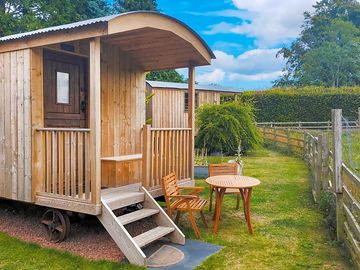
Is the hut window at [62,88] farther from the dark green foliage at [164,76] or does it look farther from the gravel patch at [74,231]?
the dark green foliage at [164,76]

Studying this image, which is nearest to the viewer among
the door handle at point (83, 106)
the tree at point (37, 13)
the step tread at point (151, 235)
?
the step tread at point (151, 235)

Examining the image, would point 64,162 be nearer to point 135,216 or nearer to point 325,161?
point 135,216

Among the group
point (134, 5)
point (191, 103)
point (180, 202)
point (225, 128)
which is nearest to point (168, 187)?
point (180, 202)

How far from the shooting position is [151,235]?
13.1ft

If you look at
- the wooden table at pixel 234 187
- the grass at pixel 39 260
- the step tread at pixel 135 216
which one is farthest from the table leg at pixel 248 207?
the grass at pixel 39 260

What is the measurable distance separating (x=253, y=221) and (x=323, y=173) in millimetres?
1670

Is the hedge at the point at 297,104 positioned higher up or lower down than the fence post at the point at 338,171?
higher up

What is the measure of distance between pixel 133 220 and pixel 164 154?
1.42m

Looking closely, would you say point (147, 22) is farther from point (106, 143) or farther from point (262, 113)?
point (262, 113)

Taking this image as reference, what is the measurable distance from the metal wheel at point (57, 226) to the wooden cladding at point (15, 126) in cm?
41

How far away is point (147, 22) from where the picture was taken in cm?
431

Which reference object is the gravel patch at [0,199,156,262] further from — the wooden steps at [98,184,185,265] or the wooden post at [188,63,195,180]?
the wooden post at [188,63,195,180]

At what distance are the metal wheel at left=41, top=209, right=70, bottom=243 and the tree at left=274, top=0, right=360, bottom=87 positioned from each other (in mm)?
31962

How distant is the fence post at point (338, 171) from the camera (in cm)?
Result: 417
